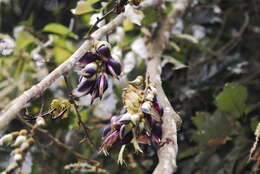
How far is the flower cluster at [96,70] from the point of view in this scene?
0.69 meters

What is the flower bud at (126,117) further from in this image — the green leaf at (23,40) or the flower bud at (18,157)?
the green leaf at (23,40)

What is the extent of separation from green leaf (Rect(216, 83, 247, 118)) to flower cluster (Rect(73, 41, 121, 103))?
0.36 metres

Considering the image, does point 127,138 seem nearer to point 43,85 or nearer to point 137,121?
point 137,121

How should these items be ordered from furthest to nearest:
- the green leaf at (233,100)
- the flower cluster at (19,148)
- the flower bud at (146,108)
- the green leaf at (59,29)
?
the green leaf at (59,29), the green leaf at (233,100), the flower bud at (146,108), the flower cluster at (19,148)

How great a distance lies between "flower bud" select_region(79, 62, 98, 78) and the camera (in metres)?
0.68

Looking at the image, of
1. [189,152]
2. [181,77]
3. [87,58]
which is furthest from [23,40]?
[87,58]

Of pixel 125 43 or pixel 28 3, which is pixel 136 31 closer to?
pixel 125 43

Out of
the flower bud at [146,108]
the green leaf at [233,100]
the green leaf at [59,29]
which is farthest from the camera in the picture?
the green leaf at [59,29]

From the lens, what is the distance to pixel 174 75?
132 cm

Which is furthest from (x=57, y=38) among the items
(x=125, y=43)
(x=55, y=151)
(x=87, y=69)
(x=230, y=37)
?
(x=87, y=69)

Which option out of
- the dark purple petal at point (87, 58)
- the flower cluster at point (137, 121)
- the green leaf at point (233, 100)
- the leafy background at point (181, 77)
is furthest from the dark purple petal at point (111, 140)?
the green leaf at point (233, 100)

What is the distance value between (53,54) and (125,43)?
0.24m

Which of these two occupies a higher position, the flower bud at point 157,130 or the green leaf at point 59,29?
the flower bud at point 157,130

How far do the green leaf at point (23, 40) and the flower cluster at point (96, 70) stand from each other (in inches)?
27.1
